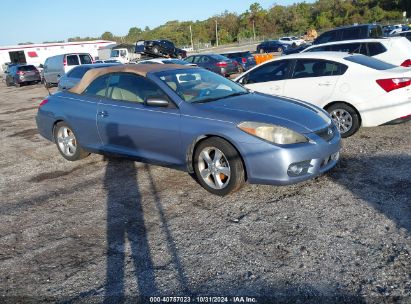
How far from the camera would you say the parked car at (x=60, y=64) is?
21.8 meters

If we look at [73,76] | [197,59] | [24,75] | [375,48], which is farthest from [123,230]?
[24,75]

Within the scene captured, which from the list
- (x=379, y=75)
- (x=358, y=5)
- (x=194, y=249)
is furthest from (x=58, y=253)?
(x=358, y=5)

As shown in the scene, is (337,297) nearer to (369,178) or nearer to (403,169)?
(369,178)

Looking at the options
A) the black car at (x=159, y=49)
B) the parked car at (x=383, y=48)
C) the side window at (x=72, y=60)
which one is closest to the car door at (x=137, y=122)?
the parked car at (x=383, y=48)

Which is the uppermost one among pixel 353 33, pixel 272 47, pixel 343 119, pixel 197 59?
pixel 353 33

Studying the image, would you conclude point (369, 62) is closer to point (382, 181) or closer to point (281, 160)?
point (382, 181)

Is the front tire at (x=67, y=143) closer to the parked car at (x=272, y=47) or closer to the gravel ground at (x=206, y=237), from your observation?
the gravel ground at (x=206, y=237)

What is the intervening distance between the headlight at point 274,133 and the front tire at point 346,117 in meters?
2.69

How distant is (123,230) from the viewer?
4.06 metres

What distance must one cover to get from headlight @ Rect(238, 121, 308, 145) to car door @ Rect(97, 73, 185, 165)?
0.95 metres

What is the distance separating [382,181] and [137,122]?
3089 mm

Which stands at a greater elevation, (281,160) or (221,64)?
(281,160)

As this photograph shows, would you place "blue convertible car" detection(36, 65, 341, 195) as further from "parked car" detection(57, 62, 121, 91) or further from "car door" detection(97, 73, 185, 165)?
"parked car" detection(57, 62, 121, 91)

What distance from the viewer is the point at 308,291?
2.89 meters
